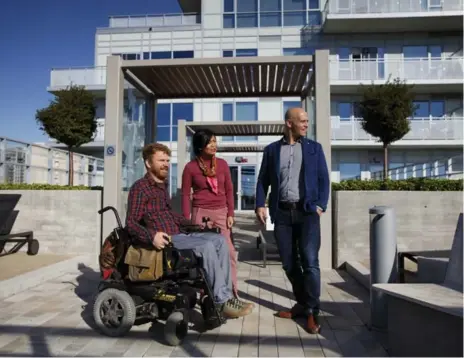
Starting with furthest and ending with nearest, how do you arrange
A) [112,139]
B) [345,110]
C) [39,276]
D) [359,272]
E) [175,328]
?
[345,110]
[112,139]
[359,272]
[39,276]
[175,328]

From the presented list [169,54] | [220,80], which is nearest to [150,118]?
[220,80]

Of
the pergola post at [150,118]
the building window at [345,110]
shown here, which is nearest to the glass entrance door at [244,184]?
the building window at [345,110]

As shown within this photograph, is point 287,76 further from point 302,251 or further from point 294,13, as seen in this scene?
point 294,13

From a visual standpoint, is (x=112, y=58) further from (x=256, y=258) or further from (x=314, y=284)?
(x=314, y=284)

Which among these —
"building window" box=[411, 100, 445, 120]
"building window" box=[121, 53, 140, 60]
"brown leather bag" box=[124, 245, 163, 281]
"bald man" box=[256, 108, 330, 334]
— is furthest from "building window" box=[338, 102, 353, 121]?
"brown leather bag" box=[124, 245, 163, 281]

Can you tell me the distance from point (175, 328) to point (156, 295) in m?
0.31

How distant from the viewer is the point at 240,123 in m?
10.8

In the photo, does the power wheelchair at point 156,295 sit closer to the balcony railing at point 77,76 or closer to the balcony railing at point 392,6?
the balcony railing at point 392,6

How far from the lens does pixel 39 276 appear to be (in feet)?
17.6

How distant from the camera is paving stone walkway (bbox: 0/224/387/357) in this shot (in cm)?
310

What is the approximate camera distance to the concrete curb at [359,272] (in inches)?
202

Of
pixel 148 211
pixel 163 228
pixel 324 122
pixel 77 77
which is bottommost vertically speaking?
pixel 163 228

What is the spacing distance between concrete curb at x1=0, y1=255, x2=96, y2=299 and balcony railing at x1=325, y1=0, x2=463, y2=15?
61.0 feet

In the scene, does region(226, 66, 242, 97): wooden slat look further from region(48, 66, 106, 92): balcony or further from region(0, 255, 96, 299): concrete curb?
region(48, 66, 106, 92): balcony
